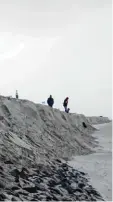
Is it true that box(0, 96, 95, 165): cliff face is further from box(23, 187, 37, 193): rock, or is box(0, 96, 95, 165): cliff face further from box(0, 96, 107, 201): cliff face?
box(23, 187, 37, 193): rock

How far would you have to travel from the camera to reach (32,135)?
18891mm

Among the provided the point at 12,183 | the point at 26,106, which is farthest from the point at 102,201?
the point at 26,106

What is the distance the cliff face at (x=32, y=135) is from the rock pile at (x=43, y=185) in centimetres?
104

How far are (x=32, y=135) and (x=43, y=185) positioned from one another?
23.6 ft

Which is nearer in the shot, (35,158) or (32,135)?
(35,158)

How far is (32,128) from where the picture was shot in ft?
66.0

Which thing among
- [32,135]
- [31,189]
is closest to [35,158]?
[32,135]

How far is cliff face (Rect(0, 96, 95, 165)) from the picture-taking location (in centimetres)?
1465

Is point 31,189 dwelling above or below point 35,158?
below

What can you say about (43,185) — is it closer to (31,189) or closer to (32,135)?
(31,189)

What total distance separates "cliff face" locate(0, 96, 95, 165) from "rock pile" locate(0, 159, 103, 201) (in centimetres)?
104

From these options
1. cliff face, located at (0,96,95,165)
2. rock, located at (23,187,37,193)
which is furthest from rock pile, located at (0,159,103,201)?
cliff face, located at (0,96,95,165)

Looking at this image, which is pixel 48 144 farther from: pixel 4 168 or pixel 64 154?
pixel 4 168

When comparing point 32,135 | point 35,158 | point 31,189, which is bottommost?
point 31,189
